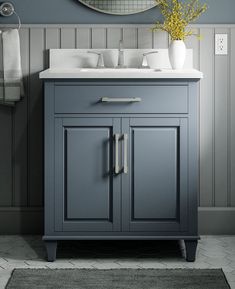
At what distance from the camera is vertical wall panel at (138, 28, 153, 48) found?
3801 millimetres

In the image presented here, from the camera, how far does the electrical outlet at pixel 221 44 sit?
381 cm

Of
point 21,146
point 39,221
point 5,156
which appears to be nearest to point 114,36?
point 21,146

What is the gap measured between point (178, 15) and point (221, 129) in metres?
0.68

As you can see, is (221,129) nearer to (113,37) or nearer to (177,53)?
(177,53)

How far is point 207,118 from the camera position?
3.85 meters

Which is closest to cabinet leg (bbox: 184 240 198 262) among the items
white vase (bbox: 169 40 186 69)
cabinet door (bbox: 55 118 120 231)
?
cabinet door (bbox: 55 118 120 231)

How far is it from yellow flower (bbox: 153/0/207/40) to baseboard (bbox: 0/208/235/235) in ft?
3.26

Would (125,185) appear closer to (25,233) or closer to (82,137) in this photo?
(82,137)

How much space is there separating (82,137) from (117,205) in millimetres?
362

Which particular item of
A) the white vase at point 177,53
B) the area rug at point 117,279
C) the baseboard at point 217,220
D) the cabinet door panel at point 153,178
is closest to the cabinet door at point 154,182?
the cabinet door panel at point 153,178

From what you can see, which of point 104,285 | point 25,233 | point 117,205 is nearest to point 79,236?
point 117,205

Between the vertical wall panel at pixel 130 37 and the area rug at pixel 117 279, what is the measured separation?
4.34 ft

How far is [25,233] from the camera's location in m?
3.86

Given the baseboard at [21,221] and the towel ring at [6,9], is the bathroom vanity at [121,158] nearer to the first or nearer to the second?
the baseboard at [21,221]
